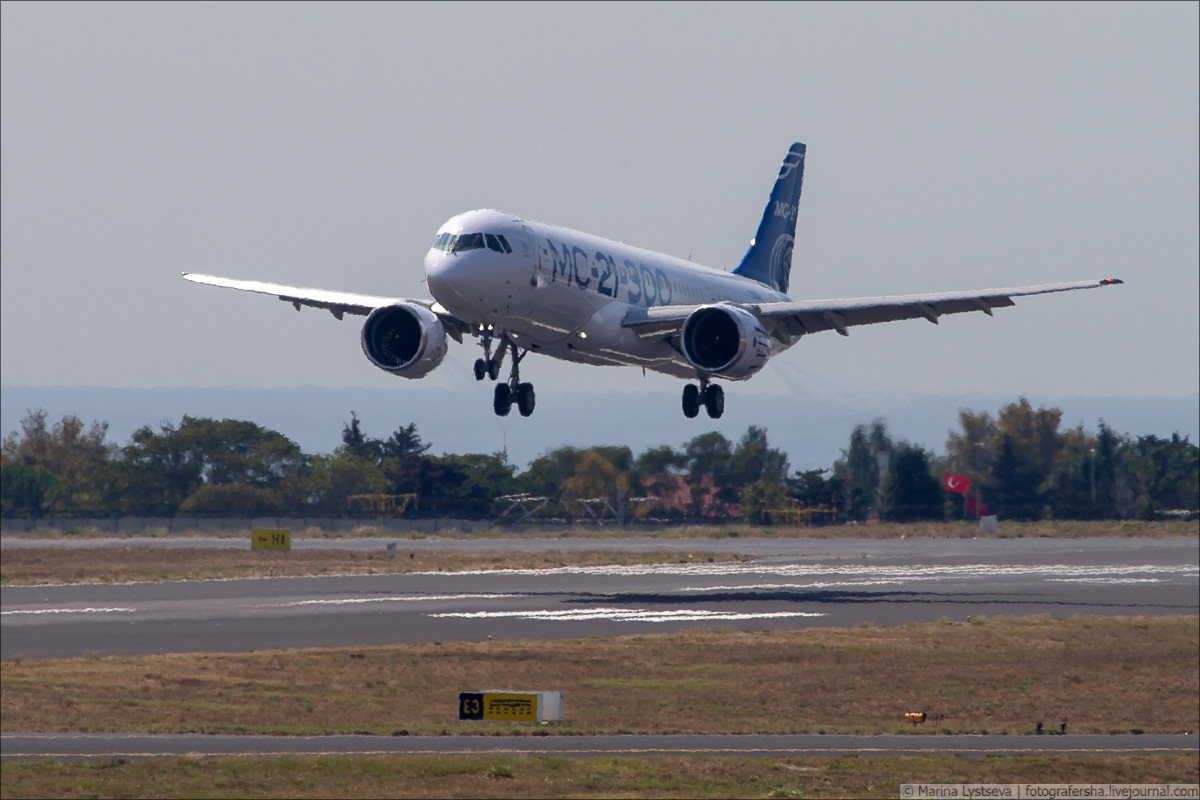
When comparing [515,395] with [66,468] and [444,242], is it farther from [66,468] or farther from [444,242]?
[66,468]

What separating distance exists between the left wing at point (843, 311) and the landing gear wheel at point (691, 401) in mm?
3478

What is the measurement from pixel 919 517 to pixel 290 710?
94760 mm

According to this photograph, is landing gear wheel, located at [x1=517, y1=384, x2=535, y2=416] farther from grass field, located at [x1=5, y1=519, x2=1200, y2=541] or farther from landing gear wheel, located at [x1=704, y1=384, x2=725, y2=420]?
grass field, located at [x1=5, y1=519, x2=1200, y2=541]

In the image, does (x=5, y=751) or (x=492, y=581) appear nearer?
(x=5, y=751)

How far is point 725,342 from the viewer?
50.6 meters

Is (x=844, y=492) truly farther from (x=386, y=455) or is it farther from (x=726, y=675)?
(x=726, y=675)

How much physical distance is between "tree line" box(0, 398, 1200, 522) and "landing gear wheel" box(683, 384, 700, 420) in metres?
64.5

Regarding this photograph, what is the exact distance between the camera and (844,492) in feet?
436

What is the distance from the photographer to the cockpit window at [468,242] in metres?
45.1

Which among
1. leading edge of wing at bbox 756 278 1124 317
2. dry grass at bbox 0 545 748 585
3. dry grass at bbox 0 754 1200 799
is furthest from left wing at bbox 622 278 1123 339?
dry grass at bbox 0 545 748 585

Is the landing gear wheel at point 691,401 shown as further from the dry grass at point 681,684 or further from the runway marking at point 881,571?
the runway marking at point 881,571

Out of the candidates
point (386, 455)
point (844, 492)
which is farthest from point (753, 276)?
point (386, 455)

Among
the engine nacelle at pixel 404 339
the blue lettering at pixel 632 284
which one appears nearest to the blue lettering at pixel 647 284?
the blue lettering at pixel 632 284

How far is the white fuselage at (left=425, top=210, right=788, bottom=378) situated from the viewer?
44844mm
